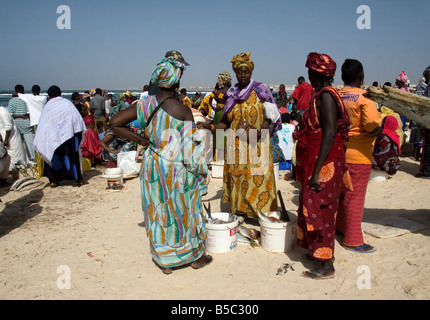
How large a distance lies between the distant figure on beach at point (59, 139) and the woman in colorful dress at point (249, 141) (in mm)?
3766

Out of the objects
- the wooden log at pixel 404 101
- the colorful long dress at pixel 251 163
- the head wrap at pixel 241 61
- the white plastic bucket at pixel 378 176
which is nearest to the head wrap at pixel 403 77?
the white plastic bucket at pixel 378 176

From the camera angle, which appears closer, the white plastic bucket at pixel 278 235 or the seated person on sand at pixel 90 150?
the white plastic bucket at pixel 278 235

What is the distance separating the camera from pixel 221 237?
3.82m

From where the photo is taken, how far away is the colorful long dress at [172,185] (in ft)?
10.2

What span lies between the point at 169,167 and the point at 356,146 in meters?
2.06

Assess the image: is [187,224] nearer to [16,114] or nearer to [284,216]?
[284,216]

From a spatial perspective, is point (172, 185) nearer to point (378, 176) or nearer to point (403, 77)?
point (378, 176)

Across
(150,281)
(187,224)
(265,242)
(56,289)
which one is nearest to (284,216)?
(265,242)

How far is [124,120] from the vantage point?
310 cm

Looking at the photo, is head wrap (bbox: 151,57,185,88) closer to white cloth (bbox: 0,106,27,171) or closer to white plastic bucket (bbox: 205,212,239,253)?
white plastic bucket (bbox: 205,212,239,253)

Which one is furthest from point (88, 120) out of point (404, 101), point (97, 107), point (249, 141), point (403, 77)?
point (403, 77)

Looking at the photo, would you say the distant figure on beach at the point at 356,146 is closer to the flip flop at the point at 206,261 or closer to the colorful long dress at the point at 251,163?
the colorful long dress at the point at 251,163

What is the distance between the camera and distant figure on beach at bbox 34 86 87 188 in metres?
6.63

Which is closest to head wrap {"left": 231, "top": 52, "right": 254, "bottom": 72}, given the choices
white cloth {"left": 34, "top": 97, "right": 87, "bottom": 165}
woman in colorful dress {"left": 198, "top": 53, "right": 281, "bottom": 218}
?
woman in colorful dress {"left": 198, "top": 53, "right": 281, "bottom": 218}
